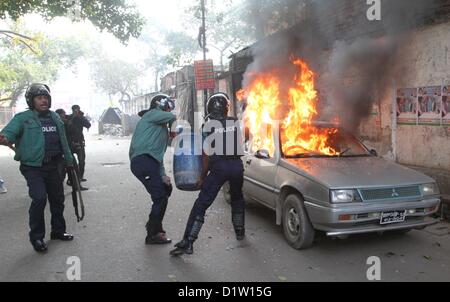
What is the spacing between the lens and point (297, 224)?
4902mm

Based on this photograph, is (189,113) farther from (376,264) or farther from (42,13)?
(376,264)

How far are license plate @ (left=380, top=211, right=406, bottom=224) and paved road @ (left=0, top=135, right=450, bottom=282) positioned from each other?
1.34 feet

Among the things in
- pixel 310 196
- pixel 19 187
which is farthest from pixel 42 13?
pixel 310 196

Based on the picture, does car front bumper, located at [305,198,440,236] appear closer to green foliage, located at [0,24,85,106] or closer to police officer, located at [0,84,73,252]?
police officer, located at [0,84,73,252]

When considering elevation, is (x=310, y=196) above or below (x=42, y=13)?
below

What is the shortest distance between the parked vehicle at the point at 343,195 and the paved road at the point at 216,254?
32cm

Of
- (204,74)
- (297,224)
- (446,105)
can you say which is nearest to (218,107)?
(297,224)

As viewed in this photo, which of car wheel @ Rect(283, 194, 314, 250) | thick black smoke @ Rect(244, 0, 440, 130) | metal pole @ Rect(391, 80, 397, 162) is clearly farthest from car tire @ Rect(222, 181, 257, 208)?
thick black smoke @ Rect(244, 0, 440, 130)

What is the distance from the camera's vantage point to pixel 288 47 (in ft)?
33.3

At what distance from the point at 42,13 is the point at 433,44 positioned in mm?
12107

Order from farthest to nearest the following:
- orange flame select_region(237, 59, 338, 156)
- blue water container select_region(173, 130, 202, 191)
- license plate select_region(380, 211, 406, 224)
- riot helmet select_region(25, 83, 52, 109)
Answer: orange flame select_region(237, 59, 338, 156), blue water container select_region(173, 130, 202, 191), riot helmet select_region(25, 83, 52, 109), license plate select_region(380, 211, 406, 224)

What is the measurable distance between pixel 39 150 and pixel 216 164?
2108 mm

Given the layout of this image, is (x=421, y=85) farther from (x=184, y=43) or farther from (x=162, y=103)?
(x=184, y=43)

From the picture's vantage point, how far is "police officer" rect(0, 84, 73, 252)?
4.83m
